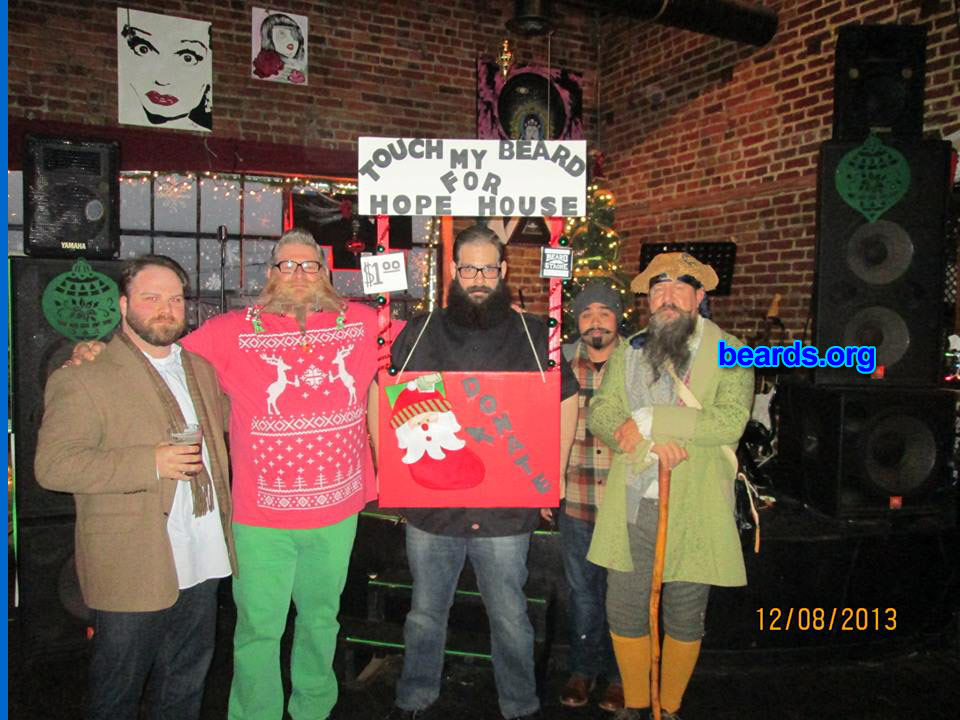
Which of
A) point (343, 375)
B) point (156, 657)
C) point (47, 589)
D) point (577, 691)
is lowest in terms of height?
point (577, 691)

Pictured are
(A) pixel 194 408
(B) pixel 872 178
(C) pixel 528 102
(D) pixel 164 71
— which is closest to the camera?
(A) pixel 194 408

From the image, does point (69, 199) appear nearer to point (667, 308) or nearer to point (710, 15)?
point (667, 308)

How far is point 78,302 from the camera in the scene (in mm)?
2885

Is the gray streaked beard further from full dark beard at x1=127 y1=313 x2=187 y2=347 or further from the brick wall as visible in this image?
the brick wall

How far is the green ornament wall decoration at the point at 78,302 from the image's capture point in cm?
287

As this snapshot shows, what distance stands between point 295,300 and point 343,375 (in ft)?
0.94

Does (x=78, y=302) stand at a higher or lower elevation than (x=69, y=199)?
lower

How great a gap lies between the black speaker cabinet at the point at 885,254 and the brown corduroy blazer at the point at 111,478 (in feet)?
9.15

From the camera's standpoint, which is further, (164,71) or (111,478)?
(164,71)

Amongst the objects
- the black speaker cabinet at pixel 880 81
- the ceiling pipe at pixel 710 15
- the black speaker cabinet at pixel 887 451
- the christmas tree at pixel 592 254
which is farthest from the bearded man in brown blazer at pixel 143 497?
the ceiling pipe at pixel 710 15

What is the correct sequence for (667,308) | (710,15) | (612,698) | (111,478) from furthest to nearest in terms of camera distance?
(710,15), (612,698), (667,308), (111,478)

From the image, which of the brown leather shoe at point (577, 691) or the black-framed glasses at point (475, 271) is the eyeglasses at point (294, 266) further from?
the brown leather shoe at point (577, 691)
